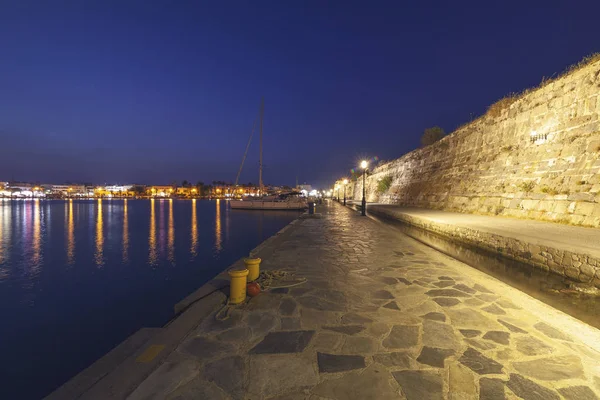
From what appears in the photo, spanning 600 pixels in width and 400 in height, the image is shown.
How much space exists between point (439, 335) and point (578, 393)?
1.20m

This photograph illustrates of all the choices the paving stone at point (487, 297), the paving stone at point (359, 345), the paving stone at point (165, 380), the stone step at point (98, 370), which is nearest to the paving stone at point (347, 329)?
the paving stone at point (359, 345)

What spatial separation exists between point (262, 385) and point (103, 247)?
56.8 feet

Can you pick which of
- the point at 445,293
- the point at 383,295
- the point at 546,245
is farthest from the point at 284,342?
the point at 546,245

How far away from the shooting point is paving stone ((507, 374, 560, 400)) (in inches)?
90.7

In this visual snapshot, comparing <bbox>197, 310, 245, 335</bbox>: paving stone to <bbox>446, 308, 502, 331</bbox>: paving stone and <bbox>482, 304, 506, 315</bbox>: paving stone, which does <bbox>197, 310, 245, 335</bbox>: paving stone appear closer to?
<bbox>446, 308, 502, 331</bbox>: paving stone

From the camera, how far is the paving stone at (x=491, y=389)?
2316mm

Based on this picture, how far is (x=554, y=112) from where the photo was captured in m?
12.5

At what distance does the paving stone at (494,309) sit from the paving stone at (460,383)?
1806 millimetres

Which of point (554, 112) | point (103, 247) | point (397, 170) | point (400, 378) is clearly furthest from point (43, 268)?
point (397, 170)

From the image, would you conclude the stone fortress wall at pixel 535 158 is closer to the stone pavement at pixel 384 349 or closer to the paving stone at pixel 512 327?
the stone pavement at pixel 384 349

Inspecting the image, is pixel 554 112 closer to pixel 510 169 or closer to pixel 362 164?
pixel 510 169

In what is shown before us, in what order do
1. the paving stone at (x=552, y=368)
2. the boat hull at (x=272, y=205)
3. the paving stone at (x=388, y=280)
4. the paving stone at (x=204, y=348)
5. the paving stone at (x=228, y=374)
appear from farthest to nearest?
1. the boat hull at (x=272, y=205)
2. the paving stone at (x=388, y=280)
3. the paving stone at (x=204, y=348)
4. the paving stone at (x=552, y=368)
5. the paving stone at (x=228, y=374)

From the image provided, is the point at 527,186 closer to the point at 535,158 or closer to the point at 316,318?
the point at 535,158

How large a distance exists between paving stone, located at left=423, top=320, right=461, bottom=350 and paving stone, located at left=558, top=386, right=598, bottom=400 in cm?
88
